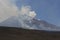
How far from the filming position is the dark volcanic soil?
2.46 ft

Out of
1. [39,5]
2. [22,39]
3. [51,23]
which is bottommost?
[22,39]

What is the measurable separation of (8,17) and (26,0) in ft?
0.58

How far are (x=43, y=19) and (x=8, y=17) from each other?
0.25 m

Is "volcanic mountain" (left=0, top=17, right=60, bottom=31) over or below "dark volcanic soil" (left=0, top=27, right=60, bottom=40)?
over

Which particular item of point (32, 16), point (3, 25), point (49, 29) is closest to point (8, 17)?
point (3, 25)

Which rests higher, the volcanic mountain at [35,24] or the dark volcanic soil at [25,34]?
the volcanic mountain at [35,24]

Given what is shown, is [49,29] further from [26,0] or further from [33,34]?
[26,0]

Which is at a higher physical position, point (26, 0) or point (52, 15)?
point (26, 0)

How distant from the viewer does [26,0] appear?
746 mm

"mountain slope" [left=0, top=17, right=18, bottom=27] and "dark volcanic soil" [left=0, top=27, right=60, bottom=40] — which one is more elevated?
"mountain slope" [left=0, top=17, right=18, bottom=27]

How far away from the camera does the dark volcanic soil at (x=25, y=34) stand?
2.46 ft

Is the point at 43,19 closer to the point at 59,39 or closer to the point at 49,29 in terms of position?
the point at 49,29

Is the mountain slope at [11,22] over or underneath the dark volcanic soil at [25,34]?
over

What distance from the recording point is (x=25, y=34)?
2.48ft
